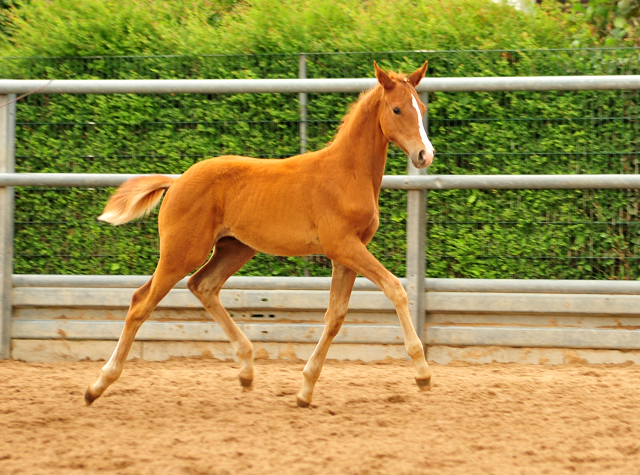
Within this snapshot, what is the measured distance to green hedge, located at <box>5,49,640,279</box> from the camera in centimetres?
541

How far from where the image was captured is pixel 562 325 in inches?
211

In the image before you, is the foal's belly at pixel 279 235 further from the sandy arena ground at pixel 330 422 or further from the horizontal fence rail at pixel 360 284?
the horizontal fence rail at pixel 360 284

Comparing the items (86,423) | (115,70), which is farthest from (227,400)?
(115,70)

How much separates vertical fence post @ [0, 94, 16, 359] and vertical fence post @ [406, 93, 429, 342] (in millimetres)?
3094

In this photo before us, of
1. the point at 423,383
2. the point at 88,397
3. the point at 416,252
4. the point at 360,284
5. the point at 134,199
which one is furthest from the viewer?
the point at 360,284

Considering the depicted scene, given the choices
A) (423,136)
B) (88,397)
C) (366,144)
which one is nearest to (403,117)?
(423,136)

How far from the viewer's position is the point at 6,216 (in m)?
5.68

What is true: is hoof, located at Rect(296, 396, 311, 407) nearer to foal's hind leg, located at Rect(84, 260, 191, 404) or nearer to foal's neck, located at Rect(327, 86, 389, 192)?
foal's hind leg, located at Rect(84, 260, 191, 404)

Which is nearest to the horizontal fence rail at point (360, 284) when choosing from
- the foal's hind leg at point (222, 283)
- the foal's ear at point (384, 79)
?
the foal's hind leg at point (222, 283)

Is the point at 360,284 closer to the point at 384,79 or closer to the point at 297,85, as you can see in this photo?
the point at 297,85

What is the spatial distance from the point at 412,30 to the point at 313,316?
2544mm

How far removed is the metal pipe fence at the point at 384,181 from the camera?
520cm

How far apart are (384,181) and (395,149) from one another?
44cm

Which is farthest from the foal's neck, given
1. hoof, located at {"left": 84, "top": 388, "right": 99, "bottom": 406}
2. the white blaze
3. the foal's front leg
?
hoof, located at {"left": 84, "top": 388, "right": 99, "bottom": 406}
